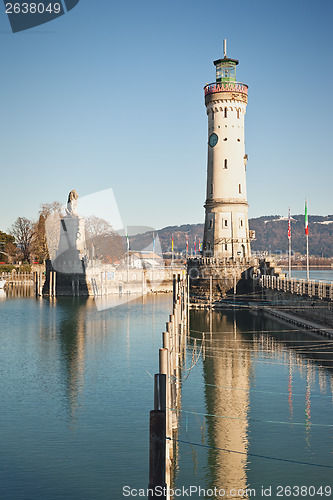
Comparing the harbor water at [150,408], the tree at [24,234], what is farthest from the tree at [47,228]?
the harbor water at [150,408]

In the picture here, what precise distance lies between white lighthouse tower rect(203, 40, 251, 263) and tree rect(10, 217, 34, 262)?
68.2 meters

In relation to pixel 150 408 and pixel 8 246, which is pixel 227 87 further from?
pixel 8 246

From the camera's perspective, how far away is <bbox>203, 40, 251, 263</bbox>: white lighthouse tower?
227 feet

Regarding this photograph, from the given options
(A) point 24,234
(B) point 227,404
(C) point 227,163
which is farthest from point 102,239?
(B) point 227,404

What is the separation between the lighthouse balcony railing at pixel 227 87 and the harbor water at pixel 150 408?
33.0m

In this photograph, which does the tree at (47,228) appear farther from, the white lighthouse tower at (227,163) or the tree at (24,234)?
the white lighthouse tower at (227,163)

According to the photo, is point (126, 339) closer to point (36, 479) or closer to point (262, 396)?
point (262, 396)

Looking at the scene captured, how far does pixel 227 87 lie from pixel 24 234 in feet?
243

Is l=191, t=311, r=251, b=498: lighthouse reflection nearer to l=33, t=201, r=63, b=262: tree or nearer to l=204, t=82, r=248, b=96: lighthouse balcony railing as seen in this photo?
l=204, t=82, r=248, b=96: lighthouse balcony railing

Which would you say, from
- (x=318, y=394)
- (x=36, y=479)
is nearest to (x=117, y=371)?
(x=318, y=394)

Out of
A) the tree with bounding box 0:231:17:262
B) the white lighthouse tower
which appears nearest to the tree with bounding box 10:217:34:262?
the tree with bounding box 0:231:17:262

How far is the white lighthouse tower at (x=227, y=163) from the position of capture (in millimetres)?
69125

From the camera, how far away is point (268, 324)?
167 feet

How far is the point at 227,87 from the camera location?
2714 inches
